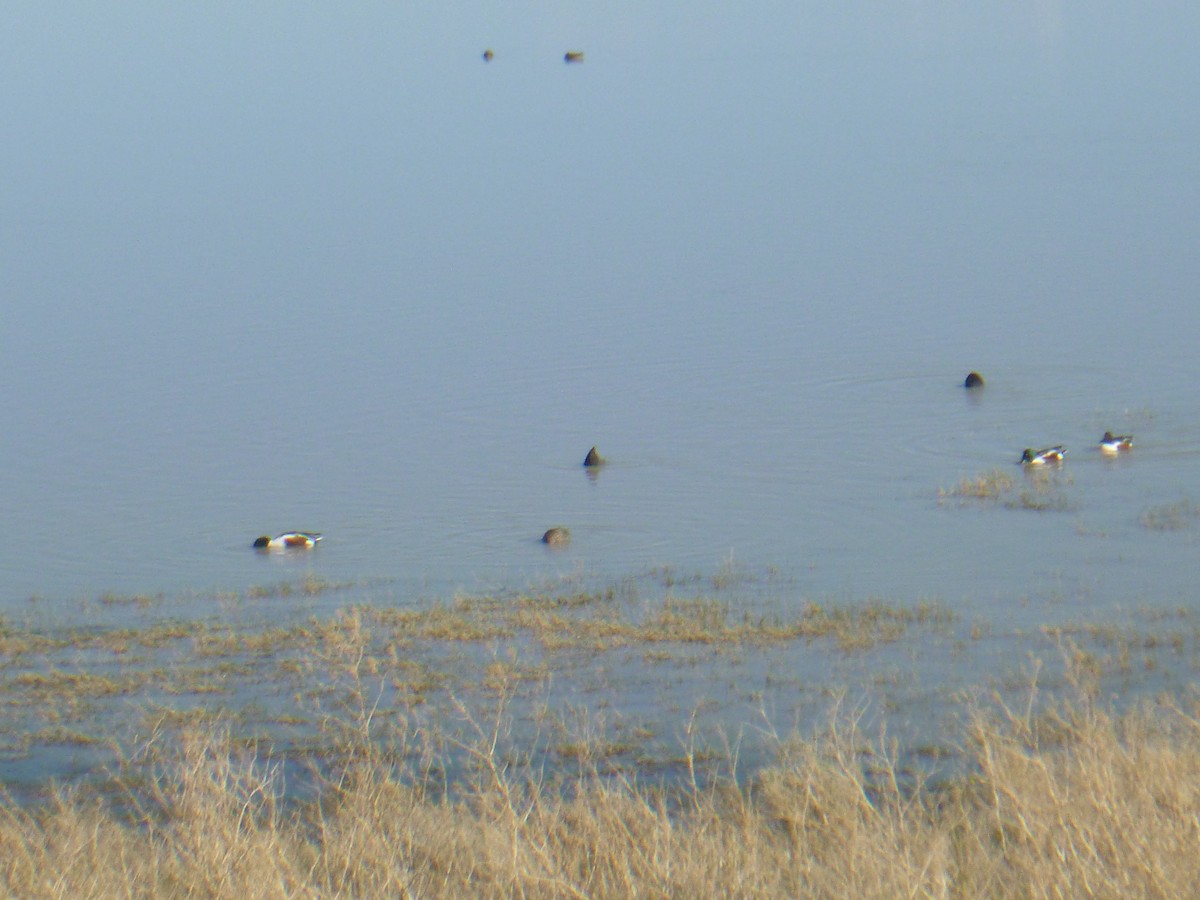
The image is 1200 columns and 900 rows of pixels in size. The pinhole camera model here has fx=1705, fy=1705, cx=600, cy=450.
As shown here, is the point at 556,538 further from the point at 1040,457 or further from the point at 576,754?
the point at 576,754

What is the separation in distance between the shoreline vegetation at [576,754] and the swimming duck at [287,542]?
4.12 feet

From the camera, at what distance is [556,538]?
45.6 ft

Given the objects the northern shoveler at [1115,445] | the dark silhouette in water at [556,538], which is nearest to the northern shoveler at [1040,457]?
the northern shoveler at [1115,445]

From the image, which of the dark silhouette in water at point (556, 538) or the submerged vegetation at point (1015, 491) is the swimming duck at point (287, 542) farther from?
the submerged vegetation at point (1015, 491)

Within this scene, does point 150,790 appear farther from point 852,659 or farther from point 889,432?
point 889,432


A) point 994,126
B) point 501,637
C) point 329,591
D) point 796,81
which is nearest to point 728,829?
point 501,637

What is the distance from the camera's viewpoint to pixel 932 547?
13.1 m

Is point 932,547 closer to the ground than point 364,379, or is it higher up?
closer to the ground

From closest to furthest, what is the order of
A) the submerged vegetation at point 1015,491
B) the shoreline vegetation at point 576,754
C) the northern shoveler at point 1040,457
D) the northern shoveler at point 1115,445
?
the shoreline vegetation at point 576,754 → the submerged vegetation at point 1015,491 → the northern shoveler at point 1040,457 → the northern shoveler at point 1115,445

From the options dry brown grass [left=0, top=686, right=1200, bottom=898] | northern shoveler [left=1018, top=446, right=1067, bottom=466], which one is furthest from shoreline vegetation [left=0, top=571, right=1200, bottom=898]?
northern shoveler [left=1018, top=446, right=1067, bottom=466]

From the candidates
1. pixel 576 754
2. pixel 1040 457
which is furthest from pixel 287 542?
pixel 1040 457

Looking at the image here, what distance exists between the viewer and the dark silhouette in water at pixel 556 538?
45.5 ft

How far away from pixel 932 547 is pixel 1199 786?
6995 mm

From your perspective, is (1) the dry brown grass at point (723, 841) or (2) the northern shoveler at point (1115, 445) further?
(2) the northern shoveler at point (1115, 445)
